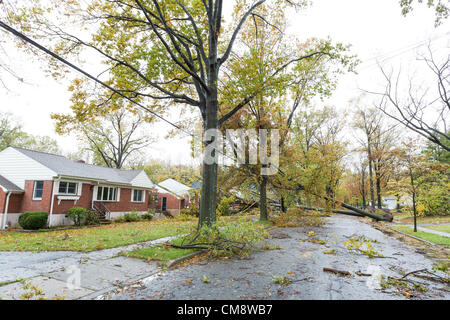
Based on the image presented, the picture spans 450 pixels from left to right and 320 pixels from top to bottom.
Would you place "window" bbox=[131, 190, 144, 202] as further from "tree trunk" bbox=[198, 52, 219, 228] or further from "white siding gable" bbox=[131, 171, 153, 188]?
"tree trunk" bbox=[198, 52, 219, 228]

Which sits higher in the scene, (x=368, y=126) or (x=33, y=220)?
(x=368, y=126)

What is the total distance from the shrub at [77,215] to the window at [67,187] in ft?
4.68

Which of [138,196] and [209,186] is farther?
[138,196]

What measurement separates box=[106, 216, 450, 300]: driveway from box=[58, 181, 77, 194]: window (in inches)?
551

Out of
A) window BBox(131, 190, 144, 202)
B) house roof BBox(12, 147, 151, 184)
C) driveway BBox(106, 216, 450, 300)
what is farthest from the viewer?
window BBox(131, 190, 144, 202)

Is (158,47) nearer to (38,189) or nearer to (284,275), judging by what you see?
(284,275)

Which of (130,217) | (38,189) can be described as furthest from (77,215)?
(130,217)

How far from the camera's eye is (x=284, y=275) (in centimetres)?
494

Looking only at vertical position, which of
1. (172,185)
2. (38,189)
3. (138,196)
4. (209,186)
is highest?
(172,185)

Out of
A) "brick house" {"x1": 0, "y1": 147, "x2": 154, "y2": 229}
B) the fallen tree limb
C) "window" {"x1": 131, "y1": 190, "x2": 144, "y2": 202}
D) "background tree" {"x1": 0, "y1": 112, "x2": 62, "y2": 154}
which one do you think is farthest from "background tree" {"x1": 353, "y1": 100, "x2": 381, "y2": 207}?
"background tree" {"x1": 0, "y1": 112, "x2": 62, "y2": 154}

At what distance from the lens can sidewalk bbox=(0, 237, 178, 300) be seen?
3.90 m

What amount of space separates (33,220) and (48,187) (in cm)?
239

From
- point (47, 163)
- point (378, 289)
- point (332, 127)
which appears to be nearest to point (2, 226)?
point (47, 163)

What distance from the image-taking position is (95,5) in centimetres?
800
